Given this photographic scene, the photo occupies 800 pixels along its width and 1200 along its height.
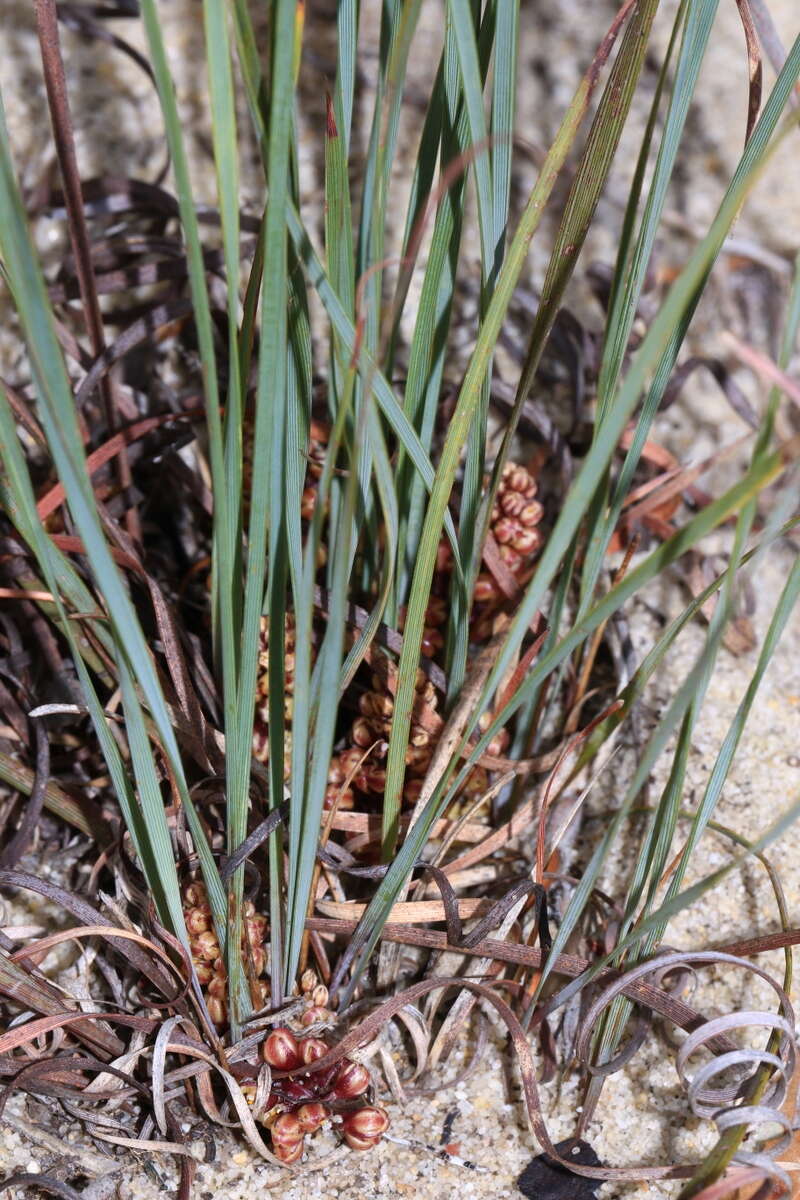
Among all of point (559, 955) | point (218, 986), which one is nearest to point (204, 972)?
point (218, 986)

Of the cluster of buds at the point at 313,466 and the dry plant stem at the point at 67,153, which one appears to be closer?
the dry plant stem at the point at 67,153

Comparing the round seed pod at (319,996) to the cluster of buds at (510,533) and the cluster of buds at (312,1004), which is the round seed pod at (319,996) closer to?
the cluster of buds at (312,1004)

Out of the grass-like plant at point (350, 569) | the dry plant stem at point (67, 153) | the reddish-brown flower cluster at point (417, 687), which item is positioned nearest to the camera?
the grass-like plant at point (350, 569)

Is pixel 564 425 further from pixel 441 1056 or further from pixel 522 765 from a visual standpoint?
pixel 441 1056

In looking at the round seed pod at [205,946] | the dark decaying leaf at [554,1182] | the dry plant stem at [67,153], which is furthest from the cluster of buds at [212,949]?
the dry plant stem at [67,153]

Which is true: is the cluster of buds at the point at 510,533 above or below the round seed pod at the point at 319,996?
above

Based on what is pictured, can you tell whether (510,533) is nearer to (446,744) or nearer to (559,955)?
(446,744)

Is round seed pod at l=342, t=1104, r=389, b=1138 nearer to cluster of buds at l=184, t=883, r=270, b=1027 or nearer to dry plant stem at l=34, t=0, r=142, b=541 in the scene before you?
cluster of buds at l=184, t=883, r=270, b=1027
